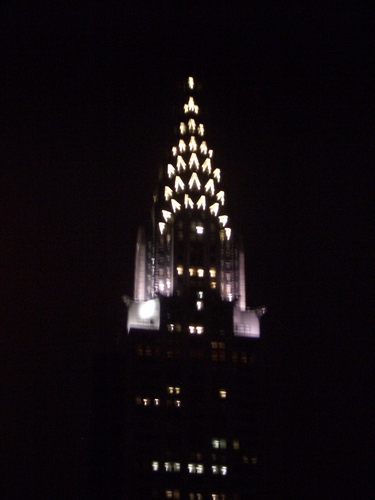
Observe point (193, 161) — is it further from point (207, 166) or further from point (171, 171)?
point (171, 171)

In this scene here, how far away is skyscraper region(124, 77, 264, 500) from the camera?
435 feet

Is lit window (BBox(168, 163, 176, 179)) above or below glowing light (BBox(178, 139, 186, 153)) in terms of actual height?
below

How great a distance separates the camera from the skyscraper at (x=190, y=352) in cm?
13250

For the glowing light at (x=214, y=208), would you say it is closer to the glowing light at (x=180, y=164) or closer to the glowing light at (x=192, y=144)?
the glowing light at (x=180, y=164)

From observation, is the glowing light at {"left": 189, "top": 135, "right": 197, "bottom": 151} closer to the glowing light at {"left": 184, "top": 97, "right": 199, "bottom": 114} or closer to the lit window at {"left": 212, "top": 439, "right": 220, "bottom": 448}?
the glowing light at {"left": 184, "top": 97, "right": 199, "bottom": 114}

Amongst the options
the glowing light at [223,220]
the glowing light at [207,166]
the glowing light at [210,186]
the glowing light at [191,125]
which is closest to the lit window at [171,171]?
the glowing light at [207,166]

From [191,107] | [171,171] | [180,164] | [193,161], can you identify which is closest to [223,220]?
[171,171]

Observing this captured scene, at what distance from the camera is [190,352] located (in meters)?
144

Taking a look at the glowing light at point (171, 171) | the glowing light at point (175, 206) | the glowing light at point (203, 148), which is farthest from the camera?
the glowing light at point (203, 148)

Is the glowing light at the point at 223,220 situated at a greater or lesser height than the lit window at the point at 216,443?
greater

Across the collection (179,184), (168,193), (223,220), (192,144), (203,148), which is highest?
(192,144)

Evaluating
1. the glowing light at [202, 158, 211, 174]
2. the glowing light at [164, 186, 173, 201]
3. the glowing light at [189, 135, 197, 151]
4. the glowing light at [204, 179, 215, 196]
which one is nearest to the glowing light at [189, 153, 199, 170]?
the glowing light at [202, 158, 211, 174]

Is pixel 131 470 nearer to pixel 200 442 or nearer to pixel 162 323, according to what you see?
pixel 200 442

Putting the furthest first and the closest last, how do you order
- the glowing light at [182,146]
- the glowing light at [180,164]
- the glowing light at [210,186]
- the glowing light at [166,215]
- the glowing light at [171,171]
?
the glowing light at [182,146] < the glowing light at [180,164] < the glowing light at [171,171] < the glowing light at [210,186] < the glowing light at [166,215]
